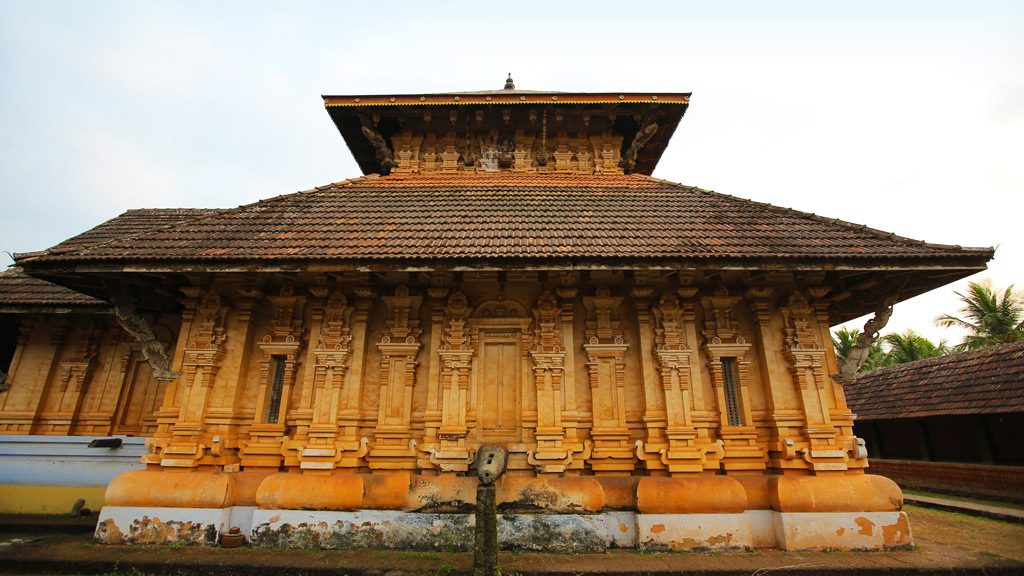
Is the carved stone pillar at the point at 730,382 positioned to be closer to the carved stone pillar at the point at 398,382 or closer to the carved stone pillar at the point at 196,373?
the carved stone pillar at the point at 398,382

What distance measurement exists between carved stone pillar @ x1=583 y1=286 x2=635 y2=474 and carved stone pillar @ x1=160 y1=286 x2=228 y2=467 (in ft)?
16.4

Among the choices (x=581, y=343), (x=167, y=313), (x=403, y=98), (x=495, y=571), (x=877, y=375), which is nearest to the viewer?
(x=495, y=571)

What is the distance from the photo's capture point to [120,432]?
26.9ft

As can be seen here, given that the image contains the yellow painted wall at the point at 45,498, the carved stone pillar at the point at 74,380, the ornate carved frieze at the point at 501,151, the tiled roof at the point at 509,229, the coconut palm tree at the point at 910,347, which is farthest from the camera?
the coconut palm tree at the point at 910,347

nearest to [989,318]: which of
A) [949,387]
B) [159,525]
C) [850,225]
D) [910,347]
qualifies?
[910,347]

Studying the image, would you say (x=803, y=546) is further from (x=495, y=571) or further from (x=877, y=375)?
(x=877, y=375)

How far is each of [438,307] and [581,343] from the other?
2044 millimetres

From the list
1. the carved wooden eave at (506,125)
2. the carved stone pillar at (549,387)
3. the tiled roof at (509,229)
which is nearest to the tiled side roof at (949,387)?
the tiled roof at (509,229)

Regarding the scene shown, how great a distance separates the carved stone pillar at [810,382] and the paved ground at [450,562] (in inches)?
41.2

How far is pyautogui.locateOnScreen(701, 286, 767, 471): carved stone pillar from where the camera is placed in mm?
5840

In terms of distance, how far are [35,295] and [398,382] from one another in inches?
296

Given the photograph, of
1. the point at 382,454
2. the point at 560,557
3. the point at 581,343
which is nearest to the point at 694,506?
the point at 560,557

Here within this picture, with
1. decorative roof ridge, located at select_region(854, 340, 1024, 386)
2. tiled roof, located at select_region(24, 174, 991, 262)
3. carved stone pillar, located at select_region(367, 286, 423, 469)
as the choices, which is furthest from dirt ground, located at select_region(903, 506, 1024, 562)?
carved stone pillar, located at select_region(367, 286, 423, 469)

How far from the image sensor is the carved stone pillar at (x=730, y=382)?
19.2ft
